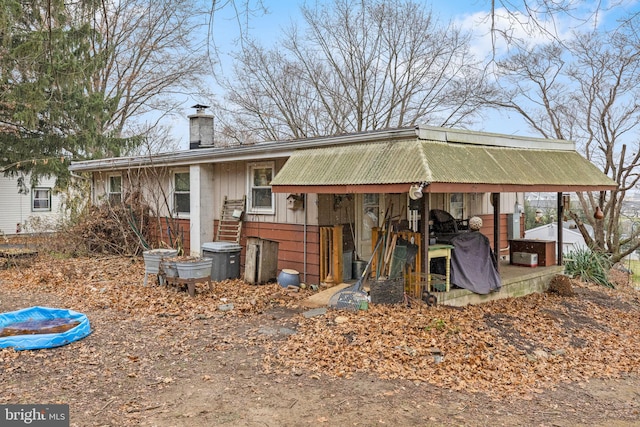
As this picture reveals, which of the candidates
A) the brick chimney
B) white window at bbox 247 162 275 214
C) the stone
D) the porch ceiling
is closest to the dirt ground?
the stone

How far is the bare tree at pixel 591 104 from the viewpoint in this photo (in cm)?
1597

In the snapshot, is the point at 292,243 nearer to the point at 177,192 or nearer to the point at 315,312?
the point at 315,312

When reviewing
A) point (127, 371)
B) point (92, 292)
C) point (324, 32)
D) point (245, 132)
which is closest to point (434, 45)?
point (324, 32)

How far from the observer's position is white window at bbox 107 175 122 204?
14.3m

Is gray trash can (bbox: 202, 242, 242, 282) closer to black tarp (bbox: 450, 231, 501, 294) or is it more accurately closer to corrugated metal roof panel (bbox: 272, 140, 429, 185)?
corrugated metal roof panel (bbox: 272, 140, 429, 185)

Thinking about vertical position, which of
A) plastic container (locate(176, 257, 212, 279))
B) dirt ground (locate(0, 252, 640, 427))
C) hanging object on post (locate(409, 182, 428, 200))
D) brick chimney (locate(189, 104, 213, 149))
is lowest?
dirt ground (locate(0, 252, 640, 427))

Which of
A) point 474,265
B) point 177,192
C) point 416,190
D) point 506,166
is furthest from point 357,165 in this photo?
point 177,192

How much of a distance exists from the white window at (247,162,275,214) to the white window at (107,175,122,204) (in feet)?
18.1

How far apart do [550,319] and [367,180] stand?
366 centimetres

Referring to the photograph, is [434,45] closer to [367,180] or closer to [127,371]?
[367,180]

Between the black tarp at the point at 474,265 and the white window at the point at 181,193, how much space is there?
675 centimetres

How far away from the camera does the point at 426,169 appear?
6691mm

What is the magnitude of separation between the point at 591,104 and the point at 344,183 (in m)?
13.4

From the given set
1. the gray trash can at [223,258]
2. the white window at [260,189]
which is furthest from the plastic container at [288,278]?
the white window at [260,189]
